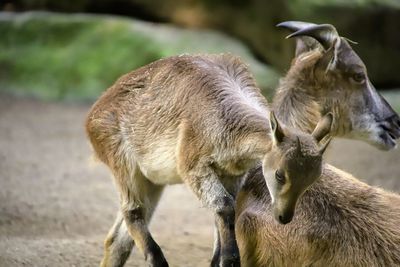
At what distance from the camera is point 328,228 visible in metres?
6.45

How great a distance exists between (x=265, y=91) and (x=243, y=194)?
27.7 ft

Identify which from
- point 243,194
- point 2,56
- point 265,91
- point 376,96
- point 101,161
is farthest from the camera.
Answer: point 2,56

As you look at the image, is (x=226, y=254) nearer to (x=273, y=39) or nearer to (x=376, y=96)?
(x=376, y=96)

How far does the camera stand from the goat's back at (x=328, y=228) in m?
6.30

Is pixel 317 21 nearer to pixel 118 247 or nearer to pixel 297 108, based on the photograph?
pixel 297 108

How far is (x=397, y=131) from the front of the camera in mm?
8883

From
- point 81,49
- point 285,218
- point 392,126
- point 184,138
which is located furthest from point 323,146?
point 81,49

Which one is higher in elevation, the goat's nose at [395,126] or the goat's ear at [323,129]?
the goat's ear at [323,129]

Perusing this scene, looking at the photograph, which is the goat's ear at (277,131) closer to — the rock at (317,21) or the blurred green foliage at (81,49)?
the rock at (317,21)

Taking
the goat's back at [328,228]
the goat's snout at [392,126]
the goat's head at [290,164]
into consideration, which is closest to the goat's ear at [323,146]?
the goat's head at [290,164]

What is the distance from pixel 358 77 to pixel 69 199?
416 centimetres

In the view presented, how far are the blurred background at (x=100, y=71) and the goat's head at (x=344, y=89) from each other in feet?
6.26

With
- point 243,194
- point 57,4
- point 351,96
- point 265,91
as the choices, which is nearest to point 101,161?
point 243,194

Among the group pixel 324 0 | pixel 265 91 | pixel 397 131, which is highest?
pixel 397 131
